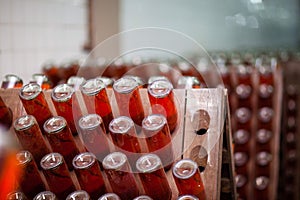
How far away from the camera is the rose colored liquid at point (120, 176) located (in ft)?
3.28

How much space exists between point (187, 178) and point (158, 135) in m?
0.13

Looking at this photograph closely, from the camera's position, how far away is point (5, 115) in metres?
1.17

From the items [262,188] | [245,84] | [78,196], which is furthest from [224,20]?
[78,196]

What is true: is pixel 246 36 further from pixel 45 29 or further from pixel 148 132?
pixel 148 132

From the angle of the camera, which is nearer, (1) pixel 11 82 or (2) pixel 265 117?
(1) pixel 11 82

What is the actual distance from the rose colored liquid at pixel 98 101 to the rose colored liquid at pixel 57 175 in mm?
148

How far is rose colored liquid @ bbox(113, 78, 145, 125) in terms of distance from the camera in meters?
1.08

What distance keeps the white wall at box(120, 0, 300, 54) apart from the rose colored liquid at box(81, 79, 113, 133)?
368 cm

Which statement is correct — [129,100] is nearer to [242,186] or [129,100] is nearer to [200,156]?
[200,156]

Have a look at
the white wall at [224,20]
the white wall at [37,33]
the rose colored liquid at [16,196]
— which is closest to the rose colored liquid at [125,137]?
the rose colored liquid at [16,196]

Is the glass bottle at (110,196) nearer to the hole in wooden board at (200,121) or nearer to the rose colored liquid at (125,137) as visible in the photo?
the rose colored liquid at (125,137)

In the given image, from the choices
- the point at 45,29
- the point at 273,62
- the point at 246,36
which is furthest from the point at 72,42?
the point at 246,36

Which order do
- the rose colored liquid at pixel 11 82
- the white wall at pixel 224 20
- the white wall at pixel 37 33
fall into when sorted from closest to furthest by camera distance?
1. the rose colored liquid at pixel 11 82
2. the white wall at pixel 37 33
3. the white wall at pixel 224 20

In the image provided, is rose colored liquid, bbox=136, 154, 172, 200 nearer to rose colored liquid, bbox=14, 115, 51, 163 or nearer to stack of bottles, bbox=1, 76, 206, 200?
stack of bottles, bbox=1, 76, 206, 200
